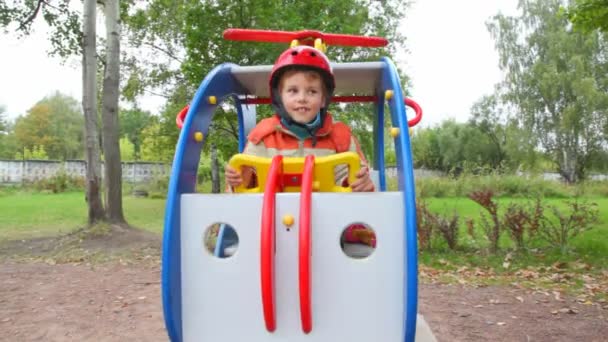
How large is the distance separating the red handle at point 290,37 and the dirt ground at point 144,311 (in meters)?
2.09

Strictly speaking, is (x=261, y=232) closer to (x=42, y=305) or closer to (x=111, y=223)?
(x=42, y=305)

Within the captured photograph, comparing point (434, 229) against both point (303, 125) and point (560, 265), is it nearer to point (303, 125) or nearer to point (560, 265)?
point (560, 265)

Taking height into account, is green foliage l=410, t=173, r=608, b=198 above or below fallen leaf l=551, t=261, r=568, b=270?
above

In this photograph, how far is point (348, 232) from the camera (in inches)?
94.6

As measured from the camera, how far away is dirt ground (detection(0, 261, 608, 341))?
3645 millimetres

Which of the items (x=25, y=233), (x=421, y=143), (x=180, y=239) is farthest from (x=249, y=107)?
(x=421, y=143)

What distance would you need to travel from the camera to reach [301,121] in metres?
2.52

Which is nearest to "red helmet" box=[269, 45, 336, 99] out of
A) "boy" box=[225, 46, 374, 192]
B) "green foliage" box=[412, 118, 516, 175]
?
"boy" box=[225, 46, 374, 192]

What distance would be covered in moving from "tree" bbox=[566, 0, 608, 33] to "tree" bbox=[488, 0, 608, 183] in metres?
23.3

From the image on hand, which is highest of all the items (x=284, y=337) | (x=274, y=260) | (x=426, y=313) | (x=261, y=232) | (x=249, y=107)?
(x=249, y=107)

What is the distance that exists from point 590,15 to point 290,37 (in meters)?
3.98

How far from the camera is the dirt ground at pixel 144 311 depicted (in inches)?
143

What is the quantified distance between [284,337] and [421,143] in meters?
37.5

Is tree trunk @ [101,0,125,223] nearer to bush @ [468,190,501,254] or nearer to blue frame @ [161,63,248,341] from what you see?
bush @ [468,190,501,254]
